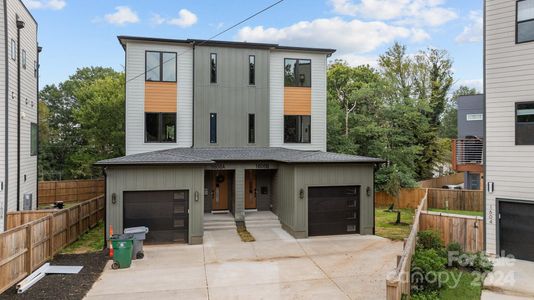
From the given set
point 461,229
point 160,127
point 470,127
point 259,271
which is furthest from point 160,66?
point 470,127

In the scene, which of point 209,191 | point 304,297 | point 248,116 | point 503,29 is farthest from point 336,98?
point 304,297

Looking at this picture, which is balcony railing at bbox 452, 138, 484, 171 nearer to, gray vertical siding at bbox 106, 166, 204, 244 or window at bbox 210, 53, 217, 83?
window at bbox 210, 53, 217, 83

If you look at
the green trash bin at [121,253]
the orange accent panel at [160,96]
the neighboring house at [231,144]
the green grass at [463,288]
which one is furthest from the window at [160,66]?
the green grass at [463,288]

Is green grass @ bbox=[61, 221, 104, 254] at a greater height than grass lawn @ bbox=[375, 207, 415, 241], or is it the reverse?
grass lawn @ bbox=[375, 207, 415, 241]

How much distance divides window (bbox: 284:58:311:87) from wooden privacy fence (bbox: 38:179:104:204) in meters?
15.7

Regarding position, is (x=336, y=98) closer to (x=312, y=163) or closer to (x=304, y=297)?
(x=312, y=163)

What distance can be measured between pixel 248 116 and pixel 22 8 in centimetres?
1101

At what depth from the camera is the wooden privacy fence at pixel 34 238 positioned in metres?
8.71

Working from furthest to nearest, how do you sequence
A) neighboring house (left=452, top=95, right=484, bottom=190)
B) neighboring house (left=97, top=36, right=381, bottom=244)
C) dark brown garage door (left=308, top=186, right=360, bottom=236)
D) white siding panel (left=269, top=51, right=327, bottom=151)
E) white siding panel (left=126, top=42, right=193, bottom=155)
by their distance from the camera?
neighboring house (left=452, top=95, right=484, bottom=190) < white siding panel (left=269, top=51, right=327, bottom=151) < white siding panel (left=126, top=42, right=193, bottom=155) < dark brown garage door (left=308, top=186, right=360, bottom=236) < neighboring house (left=97, top=36, right=381, bottom=244)

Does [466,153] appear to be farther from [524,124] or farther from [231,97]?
[231,97]

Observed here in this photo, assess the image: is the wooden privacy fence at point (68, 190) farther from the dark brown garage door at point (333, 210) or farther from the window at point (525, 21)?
the window at point (525, 21)

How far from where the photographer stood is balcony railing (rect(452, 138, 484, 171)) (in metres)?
20.2

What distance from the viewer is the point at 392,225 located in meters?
17.2

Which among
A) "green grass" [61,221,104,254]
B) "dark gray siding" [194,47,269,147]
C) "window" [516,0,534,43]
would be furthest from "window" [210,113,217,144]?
"window" [516,0,534,43]
